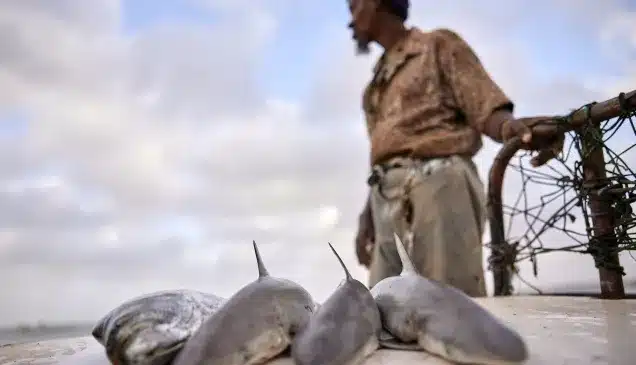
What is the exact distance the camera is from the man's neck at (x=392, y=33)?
299 cm

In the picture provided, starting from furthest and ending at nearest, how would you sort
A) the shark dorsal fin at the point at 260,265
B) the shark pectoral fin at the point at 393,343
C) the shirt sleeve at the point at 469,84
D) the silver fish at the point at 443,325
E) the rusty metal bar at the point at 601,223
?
the shirt sleeve at the point at 469,84 → the rusty metal bar at the point at 601,223 → the shark dorsal fin at the point at 260,265 → the shark pectoral fin at the point at 393,343 → the silver fish at the point at 443,325

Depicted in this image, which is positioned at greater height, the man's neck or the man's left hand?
the man's neck

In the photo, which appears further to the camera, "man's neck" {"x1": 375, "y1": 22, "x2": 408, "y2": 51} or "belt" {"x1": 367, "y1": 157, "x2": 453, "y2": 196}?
"man's neck" {"x1": 375, "y1": 22, "x2": 408, "y2": 51}

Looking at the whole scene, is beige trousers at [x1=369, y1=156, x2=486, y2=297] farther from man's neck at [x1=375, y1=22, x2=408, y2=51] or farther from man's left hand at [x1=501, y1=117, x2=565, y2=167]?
man's neck at [x1=375, y1=22, x2=408, y2=51]

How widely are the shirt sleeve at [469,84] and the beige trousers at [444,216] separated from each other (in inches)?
8.5

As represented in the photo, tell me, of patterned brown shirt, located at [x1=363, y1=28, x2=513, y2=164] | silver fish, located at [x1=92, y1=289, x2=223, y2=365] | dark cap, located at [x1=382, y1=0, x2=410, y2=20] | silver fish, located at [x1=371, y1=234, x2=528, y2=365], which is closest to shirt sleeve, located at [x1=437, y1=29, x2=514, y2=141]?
patterned brown shirt, located at [x1=363, y1=28, x2=513, y2=164]

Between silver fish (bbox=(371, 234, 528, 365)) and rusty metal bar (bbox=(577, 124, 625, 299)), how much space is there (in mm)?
1361

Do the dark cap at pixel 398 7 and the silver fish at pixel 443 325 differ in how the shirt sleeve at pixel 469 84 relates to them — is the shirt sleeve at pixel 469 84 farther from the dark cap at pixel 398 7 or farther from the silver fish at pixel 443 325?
the silver fish at pixel 443 325

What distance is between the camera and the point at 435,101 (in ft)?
8.45

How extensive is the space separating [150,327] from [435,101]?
6.22 feet

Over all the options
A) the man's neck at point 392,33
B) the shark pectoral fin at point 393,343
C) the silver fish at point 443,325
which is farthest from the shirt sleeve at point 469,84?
the shark pectoral fin at point 393,343

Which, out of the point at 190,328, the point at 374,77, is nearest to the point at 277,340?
the point at 190,328

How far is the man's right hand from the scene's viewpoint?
309 centimetres

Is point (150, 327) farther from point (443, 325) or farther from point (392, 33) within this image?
point (392, 33)
